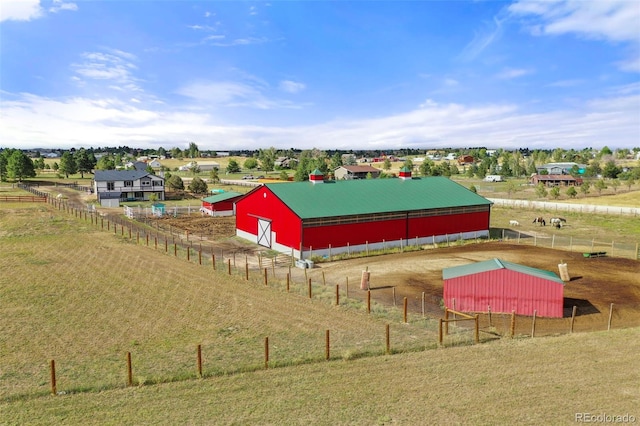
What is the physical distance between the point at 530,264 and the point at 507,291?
13.2 metres

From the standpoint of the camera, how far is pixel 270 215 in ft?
141

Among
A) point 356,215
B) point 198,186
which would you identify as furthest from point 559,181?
point 356,215

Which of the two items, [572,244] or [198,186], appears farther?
[198,186]

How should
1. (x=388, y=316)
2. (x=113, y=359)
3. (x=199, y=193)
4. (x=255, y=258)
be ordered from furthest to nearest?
(x=199, y=193) → (x=255, y=258) → (x=388, y=316) → (x=113, y=359)

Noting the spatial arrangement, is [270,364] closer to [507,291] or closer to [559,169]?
[507,291]

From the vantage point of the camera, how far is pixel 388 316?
23.4 meters

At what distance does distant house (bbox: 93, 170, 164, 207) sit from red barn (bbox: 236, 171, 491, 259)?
41.5m

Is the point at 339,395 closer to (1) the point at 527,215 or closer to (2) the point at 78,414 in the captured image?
(2) the point at 78,414

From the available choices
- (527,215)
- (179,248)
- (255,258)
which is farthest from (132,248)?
(527,215)

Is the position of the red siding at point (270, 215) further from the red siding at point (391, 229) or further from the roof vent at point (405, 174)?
the roof vent at point (405, 174)

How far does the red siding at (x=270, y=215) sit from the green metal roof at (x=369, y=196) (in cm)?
72

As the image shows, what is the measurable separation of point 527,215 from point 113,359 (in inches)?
2508

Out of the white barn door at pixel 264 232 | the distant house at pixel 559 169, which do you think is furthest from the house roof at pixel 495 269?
the distant house at pixel 559 169

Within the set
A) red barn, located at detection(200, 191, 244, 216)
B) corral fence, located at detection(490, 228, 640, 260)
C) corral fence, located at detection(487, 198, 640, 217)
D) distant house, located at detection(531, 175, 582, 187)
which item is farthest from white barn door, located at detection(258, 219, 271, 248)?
distant house, located at detection(531, 175, 582, 187)
